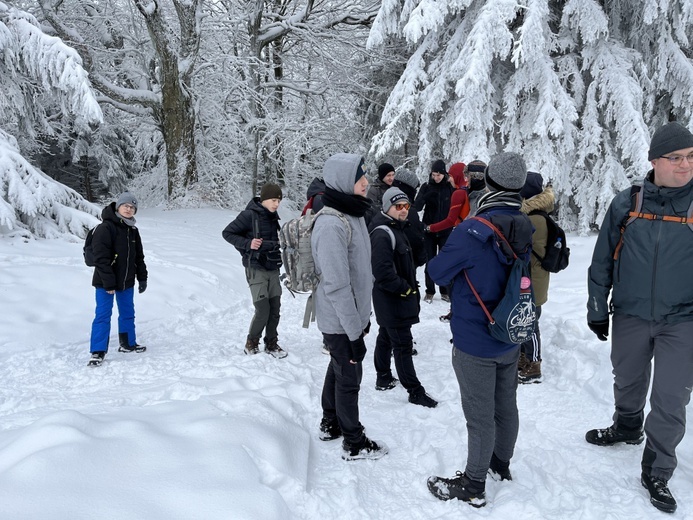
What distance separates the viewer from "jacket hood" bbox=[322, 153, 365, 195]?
309 centimetres

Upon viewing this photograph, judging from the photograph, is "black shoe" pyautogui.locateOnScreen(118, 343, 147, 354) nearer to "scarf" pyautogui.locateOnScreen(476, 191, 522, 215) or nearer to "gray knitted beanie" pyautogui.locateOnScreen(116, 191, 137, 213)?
"gray knitted beanie" pyautogui.locateOnScreen(116, 191, 137, 213)

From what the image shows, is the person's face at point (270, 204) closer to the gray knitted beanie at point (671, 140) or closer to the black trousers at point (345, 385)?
the black trousers at point (345, 385)

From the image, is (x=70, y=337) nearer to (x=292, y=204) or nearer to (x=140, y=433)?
(x=140, y=433)

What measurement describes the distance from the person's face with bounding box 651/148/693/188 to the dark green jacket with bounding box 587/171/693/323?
0.04 m

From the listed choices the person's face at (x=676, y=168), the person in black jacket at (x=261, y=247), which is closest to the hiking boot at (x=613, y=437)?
the person's face at (x=676, y=168)

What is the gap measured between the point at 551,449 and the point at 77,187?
24.4 m

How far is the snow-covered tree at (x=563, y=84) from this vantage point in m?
8.23

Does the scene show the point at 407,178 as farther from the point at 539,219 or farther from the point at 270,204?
the point at 539,219

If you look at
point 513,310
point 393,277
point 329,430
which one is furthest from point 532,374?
point 513,310

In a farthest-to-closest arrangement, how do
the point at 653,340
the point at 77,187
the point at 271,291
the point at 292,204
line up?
1. the point at 77,187
2. the point at 292,204
3. the point at 271,291
4. the point at 653,340

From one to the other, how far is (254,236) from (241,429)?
2501 millimetres

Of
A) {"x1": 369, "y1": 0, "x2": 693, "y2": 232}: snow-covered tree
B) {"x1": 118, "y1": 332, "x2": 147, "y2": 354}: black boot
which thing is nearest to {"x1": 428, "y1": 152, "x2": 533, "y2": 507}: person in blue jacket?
{"x1": 118, "y1": 332, "x2": 147, "y2": 354}: black boot

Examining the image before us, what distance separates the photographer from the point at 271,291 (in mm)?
5398

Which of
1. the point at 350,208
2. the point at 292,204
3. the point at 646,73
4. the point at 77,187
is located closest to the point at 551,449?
the point at 350,208
